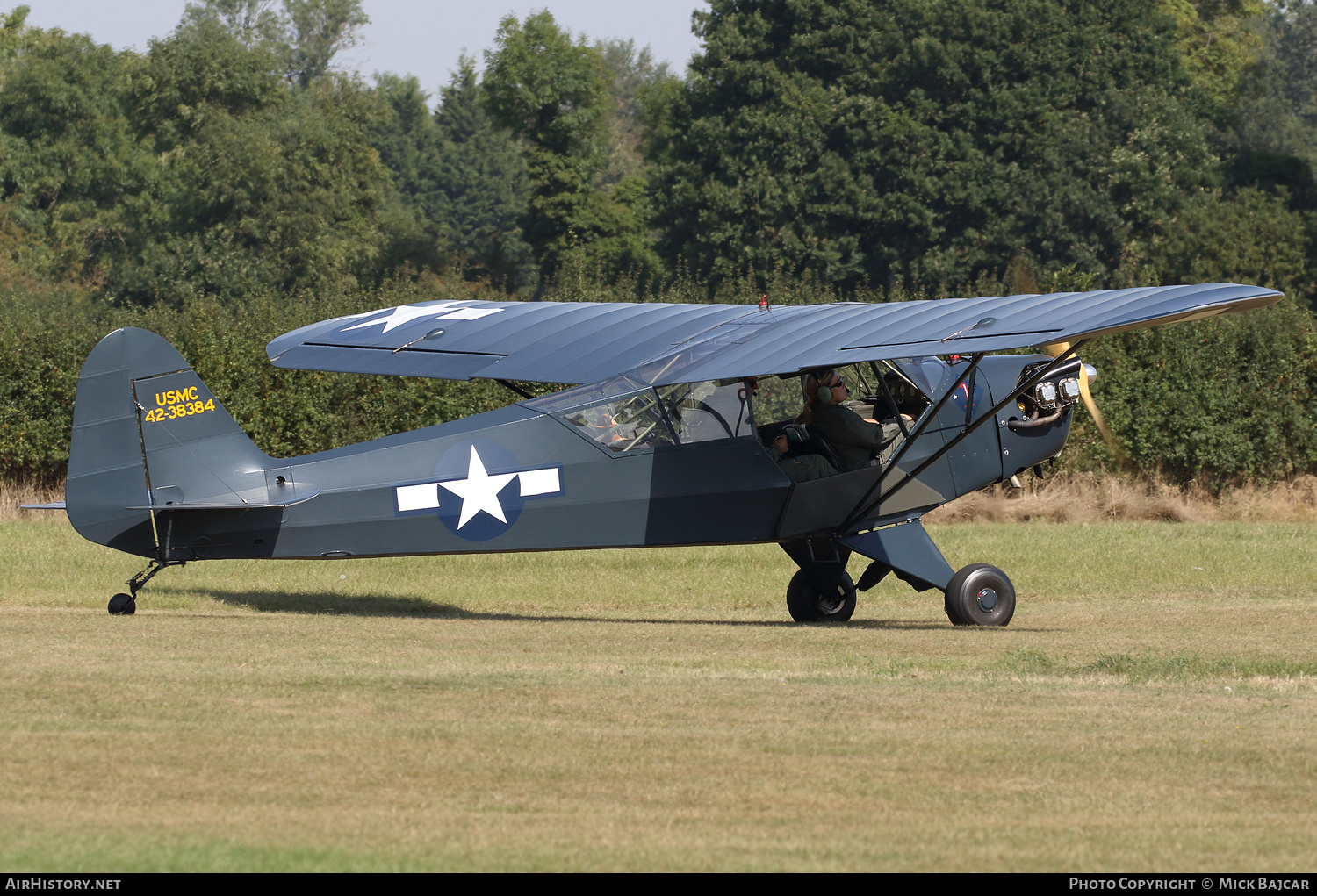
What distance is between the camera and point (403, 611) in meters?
12.1

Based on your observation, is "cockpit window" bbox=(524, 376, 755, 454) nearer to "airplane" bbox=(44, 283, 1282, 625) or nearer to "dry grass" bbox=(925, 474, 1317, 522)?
"airplane" bbox=(44, 283, 1282, 625)

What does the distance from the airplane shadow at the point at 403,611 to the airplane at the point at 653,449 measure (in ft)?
1.41

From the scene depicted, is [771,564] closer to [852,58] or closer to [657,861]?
[657,861]

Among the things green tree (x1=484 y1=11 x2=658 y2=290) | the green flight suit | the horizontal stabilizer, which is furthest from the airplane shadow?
green tree (x1=484 y1=11 x2=658 y2=290)

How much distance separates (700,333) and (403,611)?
10.8 feet

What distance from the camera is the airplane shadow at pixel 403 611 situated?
11.2 meters

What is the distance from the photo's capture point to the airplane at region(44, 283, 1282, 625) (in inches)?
376

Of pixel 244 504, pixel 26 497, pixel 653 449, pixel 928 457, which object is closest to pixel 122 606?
pixel 244 504

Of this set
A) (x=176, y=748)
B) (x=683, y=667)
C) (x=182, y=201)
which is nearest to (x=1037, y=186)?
(x=182, y=201)

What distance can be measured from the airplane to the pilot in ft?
0.32

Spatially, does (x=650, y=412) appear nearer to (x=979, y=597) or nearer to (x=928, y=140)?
(x=979, y=597)

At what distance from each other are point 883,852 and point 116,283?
4274 centimetres

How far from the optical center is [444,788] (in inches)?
206

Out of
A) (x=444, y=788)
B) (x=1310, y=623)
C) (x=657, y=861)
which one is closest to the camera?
(x=657, y=861)
